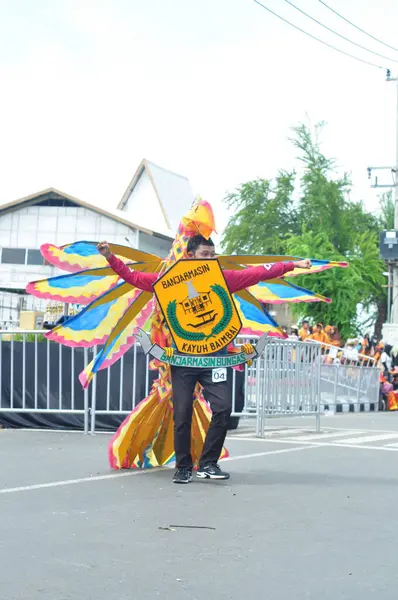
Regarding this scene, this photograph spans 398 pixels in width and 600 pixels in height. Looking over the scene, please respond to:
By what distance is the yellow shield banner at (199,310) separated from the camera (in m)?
8.70

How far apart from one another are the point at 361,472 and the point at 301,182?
5333 centimetres

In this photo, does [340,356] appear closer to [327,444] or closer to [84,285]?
[327,444]

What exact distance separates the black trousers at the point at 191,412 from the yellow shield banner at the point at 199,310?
0.64 feet

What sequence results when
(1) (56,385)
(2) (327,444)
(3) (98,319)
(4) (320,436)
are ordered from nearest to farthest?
→ 1. (3) (98,319)
2. (2) (327,444)
3. (1) (56,385)
4. (4) (320,436)

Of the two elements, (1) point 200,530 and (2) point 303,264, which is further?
(2) point 303,264

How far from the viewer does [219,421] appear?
8672 millimetres

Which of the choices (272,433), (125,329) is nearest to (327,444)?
(272,433)

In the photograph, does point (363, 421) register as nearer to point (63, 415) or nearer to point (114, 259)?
point (63, 415)

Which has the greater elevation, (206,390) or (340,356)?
(340,356)

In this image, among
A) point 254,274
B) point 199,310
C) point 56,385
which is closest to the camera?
point 199,310

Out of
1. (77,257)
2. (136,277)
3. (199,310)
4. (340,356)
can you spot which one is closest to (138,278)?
(136,277)

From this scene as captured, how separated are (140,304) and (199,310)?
1.09 m

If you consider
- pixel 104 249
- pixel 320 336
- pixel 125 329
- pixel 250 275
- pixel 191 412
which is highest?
pixel 104 249

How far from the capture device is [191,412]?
8773mm
